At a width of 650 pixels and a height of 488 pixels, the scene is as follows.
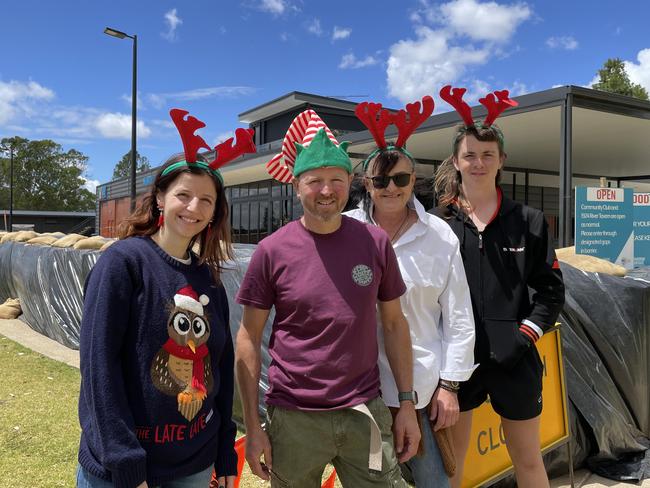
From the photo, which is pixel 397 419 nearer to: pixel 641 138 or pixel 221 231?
pixel 221 231

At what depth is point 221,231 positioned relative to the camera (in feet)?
6.42

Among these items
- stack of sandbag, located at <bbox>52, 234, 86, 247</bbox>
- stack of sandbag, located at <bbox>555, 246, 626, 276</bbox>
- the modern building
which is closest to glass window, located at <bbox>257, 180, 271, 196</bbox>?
the modern building

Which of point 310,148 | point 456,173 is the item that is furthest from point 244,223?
point 310,148

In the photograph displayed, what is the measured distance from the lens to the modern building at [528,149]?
8.70m

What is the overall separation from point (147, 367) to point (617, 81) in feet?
123

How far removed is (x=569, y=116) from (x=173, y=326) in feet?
27.3

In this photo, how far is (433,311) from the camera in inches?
84.7

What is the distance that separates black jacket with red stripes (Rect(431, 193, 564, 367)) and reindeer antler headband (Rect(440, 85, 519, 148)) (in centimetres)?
40

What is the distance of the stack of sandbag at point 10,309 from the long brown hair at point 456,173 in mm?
10076

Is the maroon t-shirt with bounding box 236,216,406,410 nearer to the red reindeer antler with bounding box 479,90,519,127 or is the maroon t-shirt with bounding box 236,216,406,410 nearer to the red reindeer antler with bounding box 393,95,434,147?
the red reindeer antler with bounding box 393,95,434,147

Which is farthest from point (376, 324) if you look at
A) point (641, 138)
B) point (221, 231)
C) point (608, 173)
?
point (608, 173)

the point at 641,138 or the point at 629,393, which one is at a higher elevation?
the point at 641,138

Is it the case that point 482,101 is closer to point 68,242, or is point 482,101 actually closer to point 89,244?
point 89,244

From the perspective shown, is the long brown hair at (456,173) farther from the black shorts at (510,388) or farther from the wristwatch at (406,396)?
the wristwatch at (406,396)
